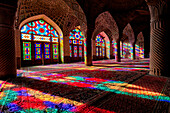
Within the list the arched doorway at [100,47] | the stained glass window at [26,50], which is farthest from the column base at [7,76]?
the arched doorway at [100,47]

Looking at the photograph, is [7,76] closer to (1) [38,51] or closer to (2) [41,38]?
(1) [38,51]

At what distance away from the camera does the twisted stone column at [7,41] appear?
3607mm

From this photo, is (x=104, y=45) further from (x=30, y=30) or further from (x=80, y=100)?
(x=80, y=100)

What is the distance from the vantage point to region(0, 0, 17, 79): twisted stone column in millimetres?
3607

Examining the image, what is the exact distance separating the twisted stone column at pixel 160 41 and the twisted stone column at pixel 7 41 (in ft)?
17.0

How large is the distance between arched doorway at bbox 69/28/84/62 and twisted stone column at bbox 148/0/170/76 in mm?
9503

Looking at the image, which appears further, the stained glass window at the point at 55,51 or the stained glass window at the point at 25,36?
the stained glass window at the point at 55,51

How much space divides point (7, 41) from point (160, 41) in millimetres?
5435

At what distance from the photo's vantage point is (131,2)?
33.0 ft

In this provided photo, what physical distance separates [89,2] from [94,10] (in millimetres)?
710

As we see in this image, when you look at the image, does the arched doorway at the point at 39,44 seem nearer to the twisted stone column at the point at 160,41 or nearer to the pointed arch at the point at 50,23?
the pointed arch at the point at 50,23

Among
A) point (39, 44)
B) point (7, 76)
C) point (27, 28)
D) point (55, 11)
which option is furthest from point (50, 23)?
point (7, 76)

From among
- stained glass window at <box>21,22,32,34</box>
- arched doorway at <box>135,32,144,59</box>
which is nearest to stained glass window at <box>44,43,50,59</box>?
stained glass window at <box>21,22,32,34</box>

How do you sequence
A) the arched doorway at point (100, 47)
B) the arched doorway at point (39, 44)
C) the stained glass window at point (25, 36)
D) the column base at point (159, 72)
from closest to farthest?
1. the column base at point (159, 72)
2. the stained glass window at point (25, 36)
3. the arched doorway at point (39, 44)
4. the arched doorway at point (100, 47)
